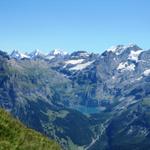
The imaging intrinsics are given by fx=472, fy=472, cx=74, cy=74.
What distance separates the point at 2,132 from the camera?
206ft

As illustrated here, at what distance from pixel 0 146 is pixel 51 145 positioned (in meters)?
15.0

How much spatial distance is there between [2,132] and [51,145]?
10.9 meters

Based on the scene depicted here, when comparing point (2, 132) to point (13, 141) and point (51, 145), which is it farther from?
point (51, 145)

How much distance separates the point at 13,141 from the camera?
2474 inches

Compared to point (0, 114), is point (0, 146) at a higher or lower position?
lower

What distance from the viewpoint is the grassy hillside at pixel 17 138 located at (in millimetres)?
61594

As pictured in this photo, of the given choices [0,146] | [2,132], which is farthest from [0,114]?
[0,146]

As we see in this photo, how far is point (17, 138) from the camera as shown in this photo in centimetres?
6450

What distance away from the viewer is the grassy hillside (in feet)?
202

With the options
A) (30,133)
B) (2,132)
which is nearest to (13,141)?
(2,132)

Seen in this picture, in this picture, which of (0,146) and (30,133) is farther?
(30,133)

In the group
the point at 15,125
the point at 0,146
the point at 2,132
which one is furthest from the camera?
the point at 15,125

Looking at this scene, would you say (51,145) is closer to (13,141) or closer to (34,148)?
(34,148)

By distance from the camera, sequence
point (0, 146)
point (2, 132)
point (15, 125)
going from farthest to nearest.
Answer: point (15, 125), point (2, 132), point (0, 146)
